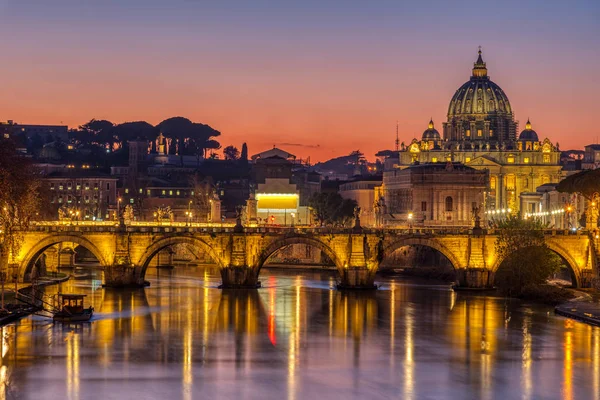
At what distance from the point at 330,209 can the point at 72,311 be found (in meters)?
85.6

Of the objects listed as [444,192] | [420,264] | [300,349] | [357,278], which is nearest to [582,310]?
[300,349]

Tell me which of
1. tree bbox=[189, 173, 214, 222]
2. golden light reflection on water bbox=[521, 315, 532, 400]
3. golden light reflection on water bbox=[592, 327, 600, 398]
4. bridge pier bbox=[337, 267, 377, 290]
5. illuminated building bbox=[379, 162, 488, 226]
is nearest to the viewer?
golden light reflection on water bbox=[521, 315, 532, 400]

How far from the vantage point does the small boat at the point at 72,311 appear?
65.8m

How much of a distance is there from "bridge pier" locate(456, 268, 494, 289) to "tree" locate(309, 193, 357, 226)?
5343 cm

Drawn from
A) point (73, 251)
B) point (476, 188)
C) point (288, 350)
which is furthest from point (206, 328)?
point (476, 188)

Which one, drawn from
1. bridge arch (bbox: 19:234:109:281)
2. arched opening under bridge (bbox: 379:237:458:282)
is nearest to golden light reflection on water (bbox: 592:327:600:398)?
arched opening under bridge (bbox: 379:237:458:282)

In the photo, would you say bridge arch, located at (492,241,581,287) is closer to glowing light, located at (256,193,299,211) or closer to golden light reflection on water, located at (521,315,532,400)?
golden light reflection on water, located at (521,315,532,400)

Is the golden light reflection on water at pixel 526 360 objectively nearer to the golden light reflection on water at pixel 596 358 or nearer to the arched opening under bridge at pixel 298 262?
the golden light reflection on water at pixel 596 358

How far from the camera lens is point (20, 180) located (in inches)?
3130

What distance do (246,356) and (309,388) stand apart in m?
8.28

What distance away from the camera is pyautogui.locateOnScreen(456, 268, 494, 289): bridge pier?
86.6 m

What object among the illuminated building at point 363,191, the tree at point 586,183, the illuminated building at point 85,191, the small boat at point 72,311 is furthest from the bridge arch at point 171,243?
the illuminated building at point 363,191

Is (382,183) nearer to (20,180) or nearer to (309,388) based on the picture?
(20,180)

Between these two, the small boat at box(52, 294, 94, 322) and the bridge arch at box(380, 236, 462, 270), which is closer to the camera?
the small boat at box(52, 294, 94, 322)
